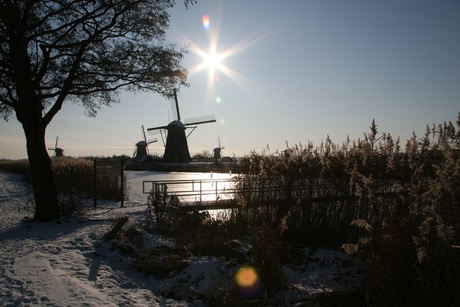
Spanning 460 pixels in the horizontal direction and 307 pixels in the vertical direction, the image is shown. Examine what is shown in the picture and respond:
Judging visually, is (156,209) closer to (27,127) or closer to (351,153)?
(27,127)

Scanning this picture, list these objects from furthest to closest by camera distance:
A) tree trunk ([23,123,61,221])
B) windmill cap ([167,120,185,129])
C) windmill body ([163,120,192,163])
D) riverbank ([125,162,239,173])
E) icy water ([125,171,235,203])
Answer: windmill body ([163,120,192,163]) → windmill cap ([167,120,185,129]) → riverbank ([125,162,239,173]) → icy water ([125,171,235,203]) → tree trunk ([23,123,61,221])

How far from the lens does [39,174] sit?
9.28 meters

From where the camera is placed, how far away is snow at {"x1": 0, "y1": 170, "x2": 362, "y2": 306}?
4.71 m

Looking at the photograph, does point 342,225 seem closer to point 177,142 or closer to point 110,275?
point 110,275

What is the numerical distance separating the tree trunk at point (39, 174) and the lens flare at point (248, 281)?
613 cm

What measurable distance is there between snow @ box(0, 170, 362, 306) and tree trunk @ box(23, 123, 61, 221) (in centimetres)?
142

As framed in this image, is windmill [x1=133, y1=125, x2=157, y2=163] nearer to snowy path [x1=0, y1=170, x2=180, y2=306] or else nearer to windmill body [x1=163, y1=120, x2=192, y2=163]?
windmill body [x1=163, y1=120, x2=192, y2=163]

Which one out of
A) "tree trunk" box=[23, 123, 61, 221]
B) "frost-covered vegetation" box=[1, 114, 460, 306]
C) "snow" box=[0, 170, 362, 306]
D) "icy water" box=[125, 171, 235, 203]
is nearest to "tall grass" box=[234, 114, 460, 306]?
"frost-covered vegetation" box=[1, 114, 460, 306]

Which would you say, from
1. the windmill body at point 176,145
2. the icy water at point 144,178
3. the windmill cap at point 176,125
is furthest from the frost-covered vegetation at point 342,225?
the windmill body at point 176,145

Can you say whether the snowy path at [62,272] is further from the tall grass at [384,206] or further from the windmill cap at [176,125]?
the windmill cap at [176,125]

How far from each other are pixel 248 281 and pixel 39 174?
6.64 m

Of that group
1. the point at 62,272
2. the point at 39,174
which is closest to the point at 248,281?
the point at 62,272

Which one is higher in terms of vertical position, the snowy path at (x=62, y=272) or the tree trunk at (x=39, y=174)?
the tree trunk at (x=39, y=174)

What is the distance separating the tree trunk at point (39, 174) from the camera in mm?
9234
